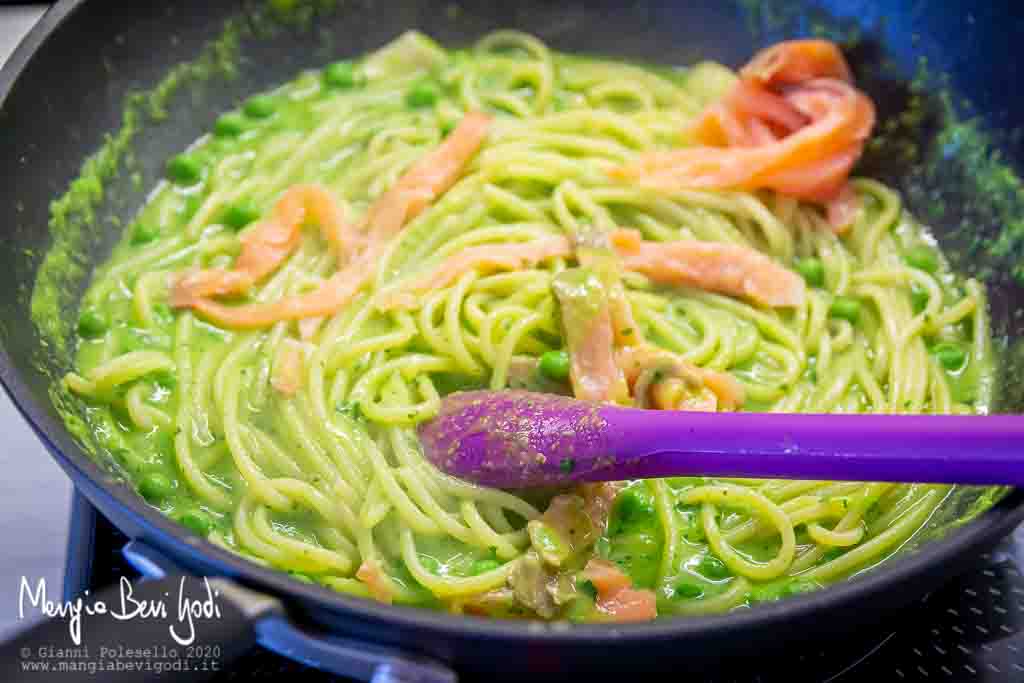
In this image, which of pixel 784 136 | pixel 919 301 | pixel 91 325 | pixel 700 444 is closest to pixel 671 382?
pixel 700 444

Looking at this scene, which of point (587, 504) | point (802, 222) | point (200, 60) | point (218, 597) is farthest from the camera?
point (200, 60)

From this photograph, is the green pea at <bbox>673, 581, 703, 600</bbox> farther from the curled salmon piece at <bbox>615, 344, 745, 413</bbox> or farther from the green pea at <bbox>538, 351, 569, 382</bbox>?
the green pea at <bbox>538, 351, 569, 382</bbox>

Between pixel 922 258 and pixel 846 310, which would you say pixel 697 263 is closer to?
pixel 846 310

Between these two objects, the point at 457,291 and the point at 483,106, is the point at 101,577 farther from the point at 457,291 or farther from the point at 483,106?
the point at 483,106

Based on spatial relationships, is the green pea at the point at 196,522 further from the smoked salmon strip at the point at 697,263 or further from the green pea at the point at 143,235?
the green pea at the point at 143,235

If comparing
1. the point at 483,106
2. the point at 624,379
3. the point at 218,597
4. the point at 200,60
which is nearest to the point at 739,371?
the point at 624,379
